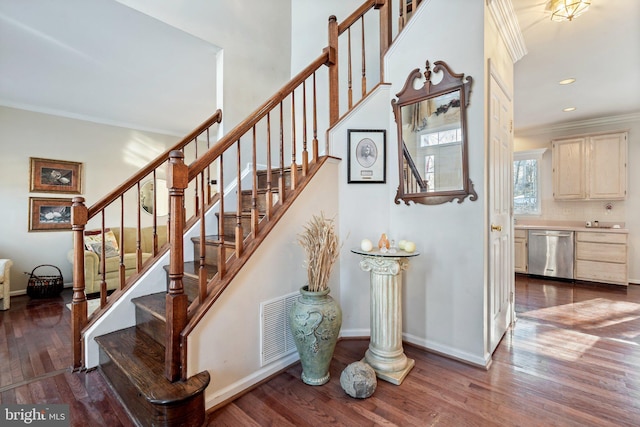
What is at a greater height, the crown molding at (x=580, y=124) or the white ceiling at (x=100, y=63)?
the white ceiling at (x=100, y=63)

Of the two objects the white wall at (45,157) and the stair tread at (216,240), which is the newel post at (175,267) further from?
the white wall at (45,157)

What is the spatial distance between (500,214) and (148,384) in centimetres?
276

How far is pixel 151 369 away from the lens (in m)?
1.63

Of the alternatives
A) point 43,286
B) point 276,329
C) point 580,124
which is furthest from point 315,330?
point 580,124

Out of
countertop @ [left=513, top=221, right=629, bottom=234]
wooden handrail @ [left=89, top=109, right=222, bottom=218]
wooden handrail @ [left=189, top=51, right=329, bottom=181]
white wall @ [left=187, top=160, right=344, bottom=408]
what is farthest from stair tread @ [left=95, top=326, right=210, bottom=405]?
countertop @ [left=513, top=221, right=629, bottom=234]

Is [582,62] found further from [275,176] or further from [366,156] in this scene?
[275,176]

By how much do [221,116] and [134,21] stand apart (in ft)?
3.31

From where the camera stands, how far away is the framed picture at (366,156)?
2562 millimetres

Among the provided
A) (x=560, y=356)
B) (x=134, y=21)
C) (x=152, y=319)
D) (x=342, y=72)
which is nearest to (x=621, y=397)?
(x=560, y=356)

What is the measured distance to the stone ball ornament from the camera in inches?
68.8

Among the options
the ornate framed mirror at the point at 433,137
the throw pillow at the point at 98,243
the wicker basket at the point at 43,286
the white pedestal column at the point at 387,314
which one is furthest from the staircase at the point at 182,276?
the wicker basket at the point at 43,286

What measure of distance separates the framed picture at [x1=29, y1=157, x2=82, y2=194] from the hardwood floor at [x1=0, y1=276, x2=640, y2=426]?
Result: 254cm

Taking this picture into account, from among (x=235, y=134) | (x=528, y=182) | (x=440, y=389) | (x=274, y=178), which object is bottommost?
(x=440, y=389)

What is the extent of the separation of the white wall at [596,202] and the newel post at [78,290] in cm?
663
